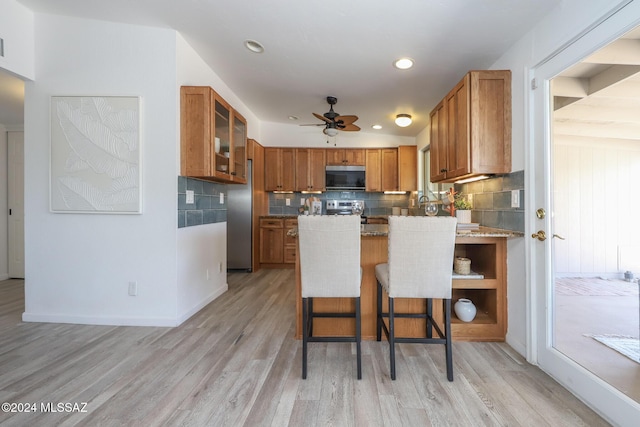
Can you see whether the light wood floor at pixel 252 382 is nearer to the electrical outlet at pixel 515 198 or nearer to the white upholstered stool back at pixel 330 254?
the white upholstered stool back at pixel 330 254

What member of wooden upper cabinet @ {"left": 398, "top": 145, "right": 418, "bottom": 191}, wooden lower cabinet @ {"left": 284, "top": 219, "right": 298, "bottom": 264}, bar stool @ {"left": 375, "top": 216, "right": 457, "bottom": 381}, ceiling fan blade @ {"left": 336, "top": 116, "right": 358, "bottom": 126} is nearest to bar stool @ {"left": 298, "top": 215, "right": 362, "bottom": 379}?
bar stool @ {"left": 375, "top": 216, "right": 457, "bottom": 381}

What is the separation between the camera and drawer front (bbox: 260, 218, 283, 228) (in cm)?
502

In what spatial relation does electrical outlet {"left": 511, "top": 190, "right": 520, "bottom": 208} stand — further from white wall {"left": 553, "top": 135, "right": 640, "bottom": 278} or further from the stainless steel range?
the stainless steel range

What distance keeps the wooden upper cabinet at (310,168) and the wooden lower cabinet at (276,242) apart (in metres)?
0.78

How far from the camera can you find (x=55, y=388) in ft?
5.50

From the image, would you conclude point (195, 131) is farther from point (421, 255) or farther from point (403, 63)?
point (421, 255)

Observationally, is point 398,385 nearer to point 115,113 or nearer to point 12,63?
point 115,113

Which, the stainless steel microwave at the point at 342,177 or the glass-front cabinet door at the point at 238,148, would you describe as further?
the stainless steel microwave at the point at 342,177

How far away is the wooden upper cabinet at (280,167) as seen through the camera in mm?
5301

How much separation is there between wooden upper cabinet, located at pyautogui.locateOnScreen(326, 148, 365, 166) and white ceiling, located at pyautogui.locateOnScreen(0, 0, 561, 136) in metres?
1.78

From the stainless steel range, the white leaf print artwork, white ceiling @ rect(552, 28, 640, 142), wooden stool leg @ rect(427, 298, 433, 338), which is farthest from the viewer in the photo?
the stainless steel range

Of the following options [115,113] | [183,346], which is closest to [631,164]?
[183,346]

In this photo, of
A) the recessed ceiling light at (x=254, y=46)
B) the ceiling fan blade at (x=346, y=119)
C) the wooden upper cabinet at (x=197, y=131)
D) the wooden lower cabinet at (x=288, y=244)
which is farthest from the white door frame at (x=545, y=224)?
the wooden lower cabinet at (x=288, y=244)

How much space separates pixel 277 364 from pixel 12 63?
335 cm
